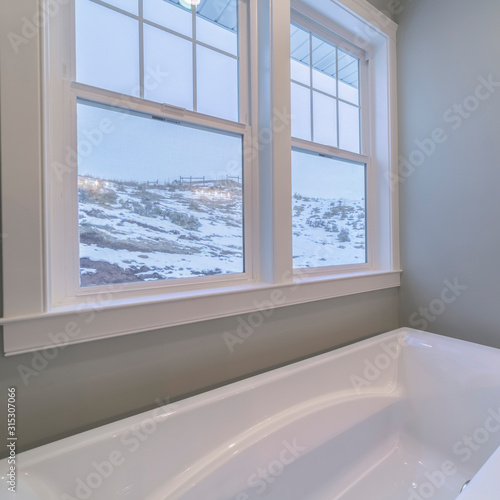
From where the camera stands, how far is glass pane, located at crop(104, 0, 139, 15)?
1073mm

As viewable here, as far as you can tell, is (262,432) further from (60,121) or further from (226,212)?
(60,121)

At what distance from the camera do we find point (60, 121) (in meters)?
0.95

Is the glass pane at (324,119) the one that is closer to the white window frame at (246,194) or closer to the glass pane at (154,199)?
the white window frame at (246,194)

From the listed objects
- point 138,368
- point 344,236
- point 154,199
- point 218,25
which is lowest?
point 138,368

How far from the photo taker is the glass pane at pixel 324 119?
1.68 meters

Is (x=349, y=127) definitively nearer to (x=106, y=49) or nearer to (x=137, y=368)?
(x=106, y=49)

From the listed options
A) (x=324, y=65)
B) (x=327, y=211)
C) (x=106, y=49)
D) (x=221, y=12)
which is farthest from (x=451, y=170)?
(x=106, y=49)

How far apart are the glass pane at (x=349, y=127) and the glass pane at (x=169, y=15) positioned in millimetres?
1029

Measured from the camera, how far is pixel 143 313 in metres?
0.97

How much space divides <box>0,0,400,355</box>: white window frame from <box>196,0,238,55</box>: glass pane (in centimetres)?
7

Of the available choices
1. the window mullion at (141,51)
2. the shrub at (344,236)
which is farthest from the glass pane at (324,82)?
the window mullion at (141,51)

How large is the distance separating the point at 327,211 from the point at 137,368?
1305 millimetres

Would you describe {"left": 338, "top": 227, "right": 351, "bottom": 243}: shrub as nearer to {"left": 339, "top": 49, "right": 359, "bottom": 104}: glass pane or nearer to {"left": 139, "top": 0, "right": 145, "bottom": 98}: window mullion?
{"left": 339, "top": 49, "right": 359, "bottom": 104}: glass pane

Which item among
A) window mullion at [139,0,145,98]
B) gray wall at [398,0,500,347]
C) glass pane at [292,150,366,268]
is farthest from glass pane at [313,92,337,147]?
window mullion at [139,0,145,98]
